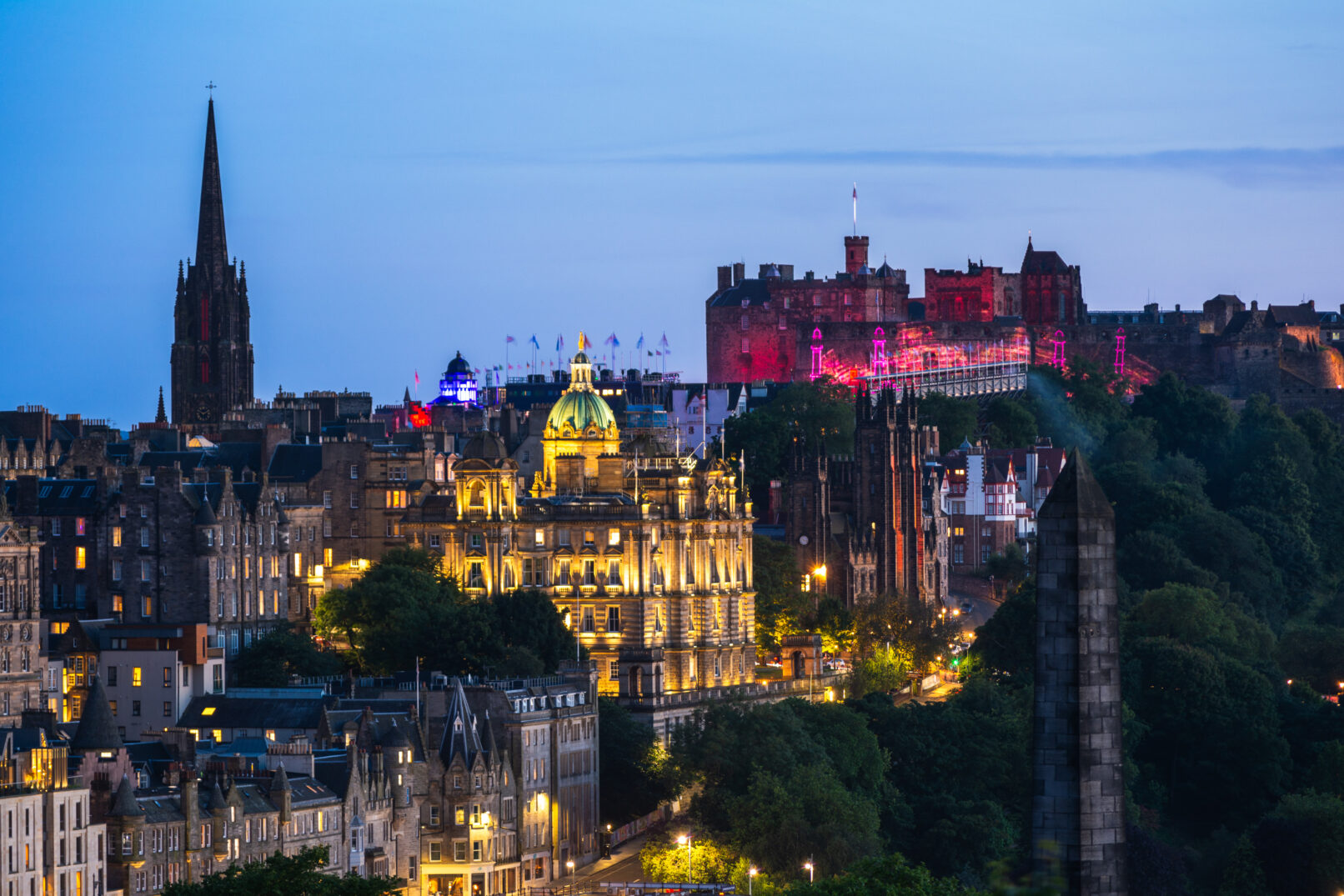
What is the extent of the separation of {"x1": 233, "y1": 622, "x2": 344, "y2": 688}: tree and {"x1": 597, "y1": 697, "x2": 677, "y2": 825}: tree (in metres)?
12.8

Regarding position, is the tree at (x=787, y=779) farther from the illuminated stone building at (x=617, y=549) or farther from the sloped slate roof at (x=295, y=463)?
the sloped slate roof at (x=295, y=463)

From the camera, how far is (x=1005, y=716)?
137m

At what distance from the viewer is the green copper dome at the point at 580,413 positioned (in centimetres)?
15475

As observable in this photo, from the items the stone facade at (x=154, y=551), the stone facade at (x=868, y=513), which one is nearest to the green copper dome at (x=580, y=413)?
the stone facade at (x=154, y=551)

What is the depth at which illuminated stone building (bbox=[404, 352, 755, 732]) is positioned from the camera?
14812 centimetres

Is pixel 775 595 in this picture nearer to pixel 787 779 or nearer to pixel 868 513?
pixel 868 513

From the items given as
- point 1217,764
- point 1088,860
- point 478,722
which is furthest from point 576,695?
point 1088,860

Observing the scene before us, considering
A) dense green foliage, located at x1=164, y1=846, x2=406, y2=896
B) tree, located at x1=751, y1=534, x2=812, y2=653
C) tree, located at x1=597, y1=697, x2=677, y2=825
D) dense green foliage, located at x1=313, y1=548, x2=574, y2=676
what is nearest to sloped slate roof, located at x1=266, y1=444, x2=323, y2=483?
dense green foliage, located at x1=313, y1=548, x2=574, y2=676

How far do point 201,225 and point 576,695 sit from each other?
80.4 m

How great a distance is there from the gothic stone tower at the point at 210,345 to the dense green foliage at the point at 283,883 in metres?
108

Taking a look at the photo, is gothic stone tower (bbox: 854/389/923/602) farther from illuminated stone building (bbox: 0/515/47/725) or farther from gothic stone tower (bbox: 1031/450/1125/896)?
gothic stone tower (bbox: 1031/450/1125/896)

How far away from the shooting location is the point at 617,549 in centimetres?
14938

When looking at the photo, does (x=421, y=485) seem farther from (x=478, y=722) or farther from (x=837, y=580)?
(x=478, y=722)

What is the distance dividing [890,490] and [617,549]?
3045 cm
